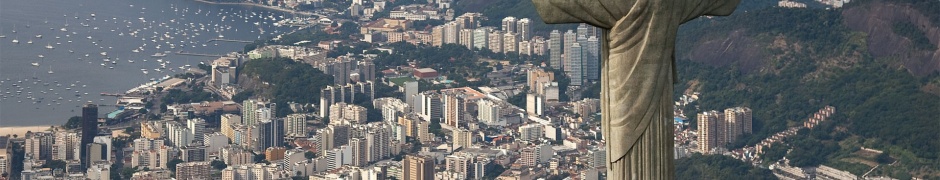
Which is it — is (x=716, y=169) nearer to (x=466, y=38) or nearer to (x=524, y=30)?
(x=524, y=30)

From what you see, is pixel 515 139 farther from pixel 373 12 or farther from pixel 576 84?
pixel 373 12

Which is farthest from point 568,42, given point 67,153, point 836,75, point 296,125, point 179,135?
point 67,153

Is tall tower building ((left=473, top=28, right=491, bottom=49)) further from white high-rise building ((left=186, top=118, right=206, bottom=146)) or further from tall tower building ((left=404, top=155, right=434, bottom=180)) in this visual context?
tall tower building ((left=404, top=155, right=434, bottom=180))

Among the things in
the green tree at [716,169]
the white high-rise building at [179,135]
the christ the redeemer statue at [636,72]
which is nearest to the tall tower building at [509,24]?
the white high-rise building at [179,135]

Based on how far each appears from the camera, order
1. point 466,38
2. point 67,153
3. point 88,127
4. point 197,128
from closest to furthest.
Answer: point 67,153
point 88,127
point 197,128
point 466,38

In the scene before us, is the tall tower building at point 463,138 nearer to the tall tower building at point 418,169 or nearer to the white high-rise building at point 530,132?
the white high-rise building at point 530,132

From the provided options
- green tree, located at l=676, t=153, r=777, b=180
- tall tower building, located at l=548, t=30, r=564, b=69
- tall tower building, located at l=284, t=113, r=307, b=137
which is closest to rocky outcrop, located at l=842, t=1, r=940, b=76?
green tree, located at l=676, t=153, r=777, b=180
